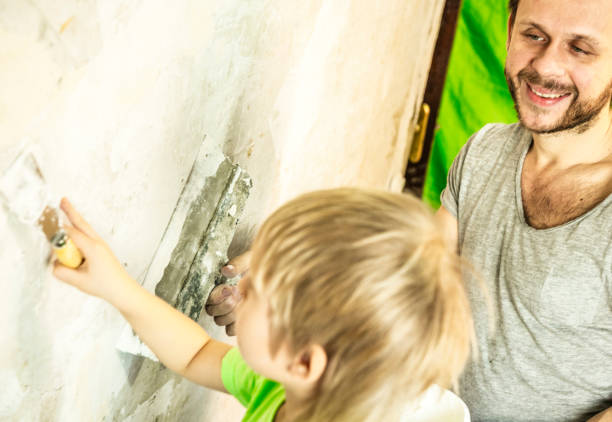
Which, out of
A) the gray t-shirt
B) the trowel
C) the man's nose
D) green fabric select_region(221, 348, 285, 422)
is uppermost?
the man's nose

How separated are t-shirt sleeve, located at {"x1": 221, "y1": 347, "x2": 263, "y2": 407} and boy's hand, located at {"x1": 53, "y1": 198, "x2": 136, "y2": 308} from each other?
26 cm

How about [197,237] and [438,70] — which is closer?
[197,237]

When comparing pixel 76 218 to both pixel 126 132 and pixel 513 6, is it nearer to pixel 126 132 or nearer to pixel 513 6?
pixel 126 132

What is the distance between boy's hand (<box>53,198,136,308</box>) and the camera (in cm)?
65

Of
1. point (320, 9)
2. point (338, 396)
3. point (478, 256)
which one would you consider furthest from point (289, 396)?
point (320, 9)

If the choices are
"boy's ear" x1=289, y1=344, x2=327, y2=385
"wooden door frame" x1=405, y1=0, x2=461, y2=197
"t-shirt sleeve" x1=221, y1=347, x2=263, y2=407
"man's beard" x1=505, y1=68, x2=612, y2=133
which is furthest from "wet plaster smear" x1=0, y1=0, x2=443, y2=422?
"wooden door frame" x1=405, y1=0, x2=461, y2=197

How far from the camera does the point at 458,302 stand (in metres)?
0.73

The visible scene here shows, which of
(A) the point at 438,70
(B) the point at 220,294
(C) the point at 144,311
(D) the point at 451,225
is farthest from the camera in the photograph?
(A) the point at 438,70

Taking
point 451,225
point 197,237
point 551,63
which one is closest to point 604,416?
point 451,225

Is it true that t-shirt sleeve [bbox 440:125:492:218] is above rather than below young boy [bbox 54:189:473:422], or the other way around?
above

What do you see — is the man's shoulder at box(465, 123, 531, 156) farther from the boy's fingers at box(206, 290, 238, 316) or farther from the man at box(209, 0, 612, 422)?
the boy's fingers at box(206, 290, 238, 316)

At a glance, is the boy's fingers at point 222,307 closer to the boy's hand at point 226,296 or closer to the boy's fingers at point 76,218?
the boy's hand at point 226,296

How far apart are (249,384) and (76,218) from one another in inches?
16.9

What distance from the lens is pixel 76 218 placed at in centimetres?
65
